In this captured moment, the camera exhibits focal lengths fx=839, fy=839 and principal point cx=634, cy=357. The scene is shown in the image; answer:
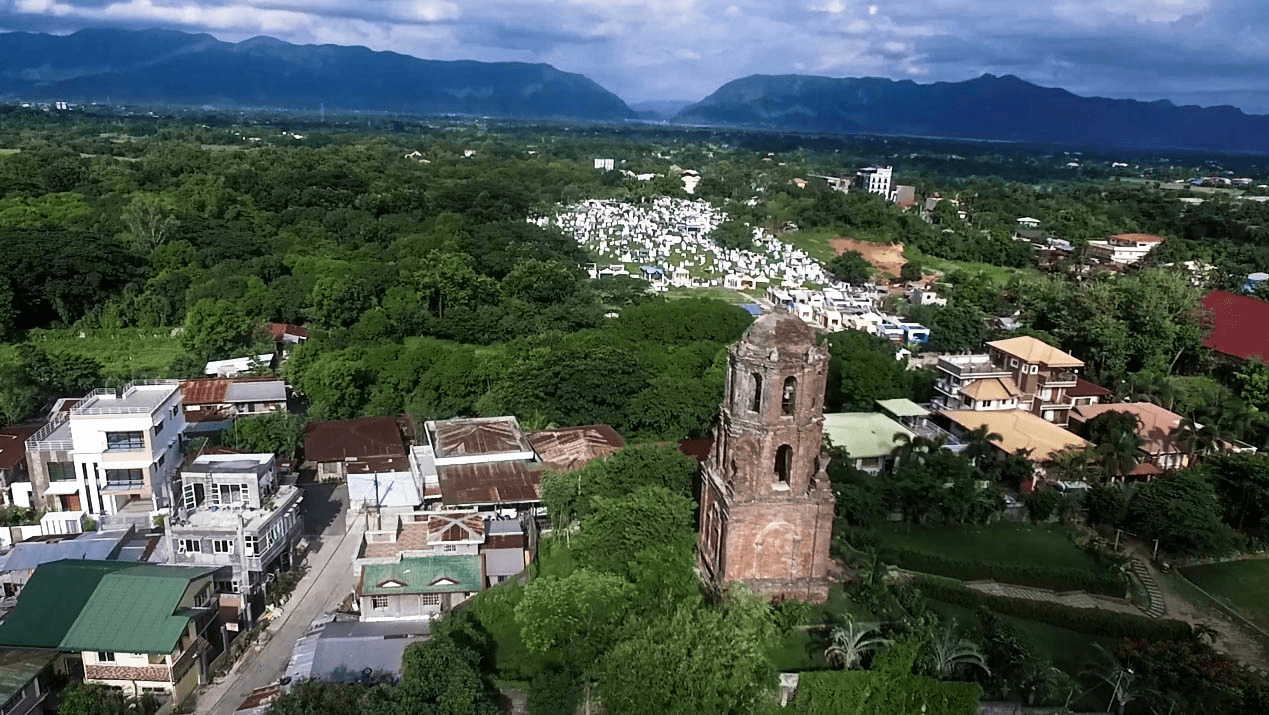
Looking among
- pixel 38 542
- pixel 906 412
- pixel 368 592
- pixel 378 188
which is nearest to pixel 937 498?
pixel 906 412

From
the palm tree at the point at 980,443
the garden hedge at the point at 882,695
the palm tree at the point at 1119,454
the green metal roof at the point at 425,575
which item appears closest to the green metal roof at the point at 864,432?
the palm tree at the point at 980,443

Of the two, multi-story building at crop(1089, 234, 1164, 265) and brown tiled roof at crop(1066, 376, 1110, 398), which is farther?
multi-story building at crop(1089, 234, 1164, 265)

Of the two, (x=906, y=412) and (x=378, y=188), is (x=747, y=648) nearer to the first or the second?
(x=906, y=412)

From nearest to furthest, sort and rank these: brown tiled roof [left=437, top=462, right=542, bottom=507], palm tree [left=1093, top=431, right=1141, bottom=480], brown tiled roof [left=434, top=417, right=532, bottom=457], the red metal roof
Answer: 1. brown tiled roof [left=437, top=462, right=542, bottom=507]
2. brown tiled roof [left=434, top=417, right=532, bottom=457]
3. palm tree [left=1093, top=431, right=1141, bottom=480]
4. the red metal roof

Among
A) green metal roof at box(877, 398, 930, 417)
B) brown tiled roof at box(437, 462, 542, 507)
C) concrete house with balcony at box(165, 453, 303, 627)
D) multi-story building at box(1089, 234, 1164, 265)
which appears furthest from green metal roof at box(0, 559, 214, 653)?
multi-story building at box(1089, 234, 1164, 265)

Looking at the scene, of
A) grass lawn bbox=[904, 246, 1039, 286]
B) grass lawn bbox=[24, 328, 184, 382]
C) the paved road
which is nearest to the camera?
the paved road

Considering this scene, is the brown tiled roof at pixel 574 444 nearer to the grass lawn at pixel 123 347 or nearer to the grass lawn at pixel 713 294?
the grass lawn at pixel 123 347

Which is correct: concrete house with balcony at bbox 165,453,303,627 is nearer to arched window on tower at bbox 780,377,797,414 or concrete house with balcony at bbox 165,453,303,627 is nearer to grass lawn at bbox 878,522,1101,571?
arched window on tower at bbox 780,377,797,414

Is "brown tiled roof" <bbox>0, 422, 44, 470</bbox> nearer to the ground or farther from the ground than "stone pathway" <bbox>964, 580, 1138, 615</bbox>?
farther from the ground
